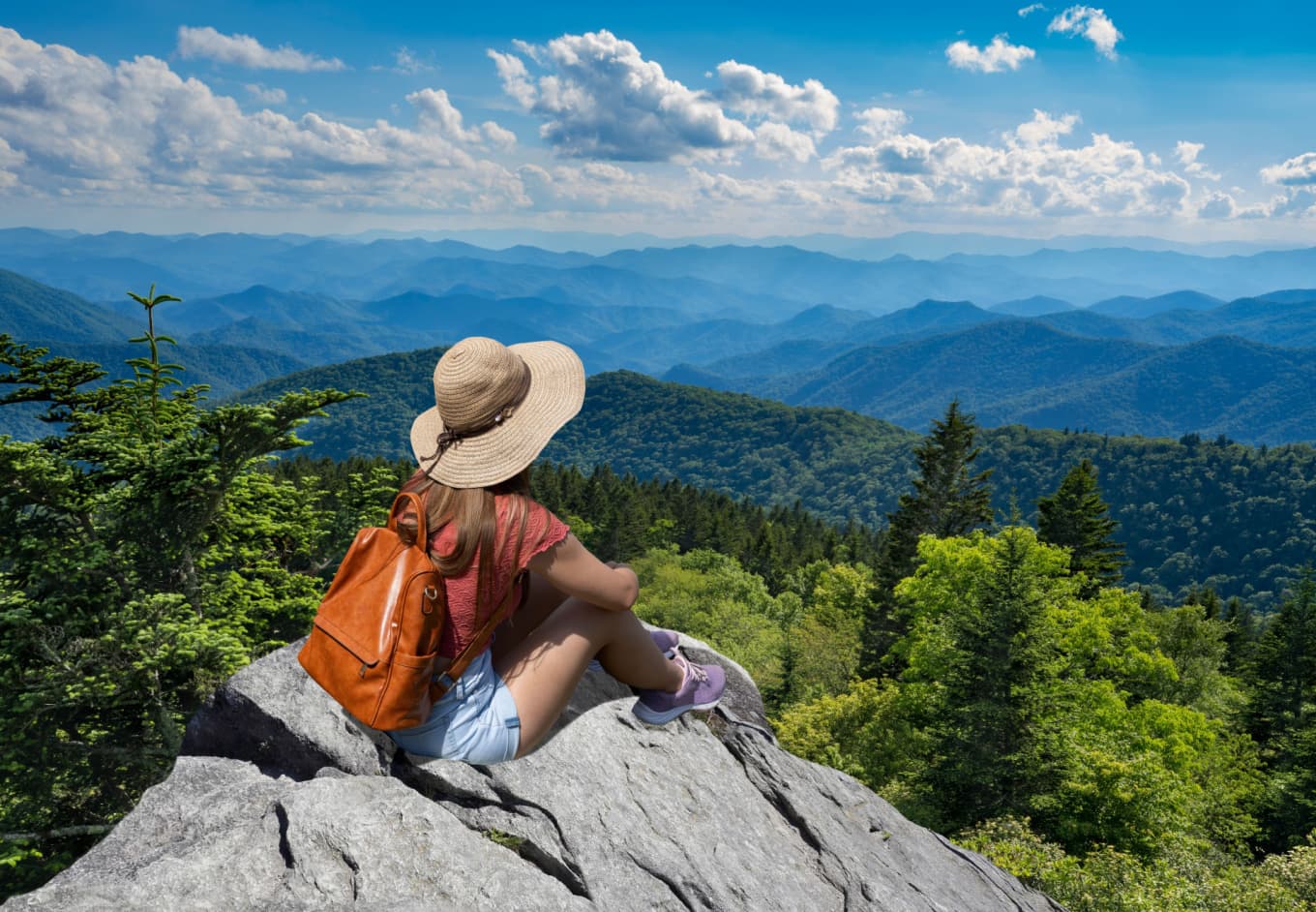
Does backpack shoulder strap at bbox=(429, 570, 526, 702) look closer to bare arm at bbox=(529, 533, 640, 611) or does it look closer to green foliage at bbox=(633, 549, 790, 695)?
bare arm at bbox=(529, 533, 640, 611)

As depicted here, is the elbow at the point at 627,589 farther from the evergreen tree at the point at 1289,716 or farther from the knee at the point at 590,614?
the evergreen tree at the point at 1289,716

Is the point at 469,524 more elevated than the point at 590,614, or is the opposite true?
the point at 469,524

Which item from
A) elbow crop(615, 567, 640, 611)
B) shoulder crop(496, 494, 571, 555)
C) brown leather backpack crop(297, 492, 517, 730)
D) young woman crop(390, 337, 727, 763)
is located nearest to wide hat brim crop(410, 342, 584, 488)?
young woman crop(390, 337, 727, 763)

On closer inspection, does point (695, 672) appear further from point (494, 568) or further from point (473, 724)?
point (494, 568)

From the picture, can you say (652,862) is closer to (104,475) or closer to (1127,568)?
(104,475)

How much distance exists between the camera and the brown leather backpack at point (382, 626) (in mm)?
4023

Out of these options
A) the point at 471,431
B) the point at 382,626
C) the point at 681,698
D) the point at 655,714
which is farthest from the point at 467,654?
the point at 681,698

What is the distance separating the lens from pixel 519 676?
500cm

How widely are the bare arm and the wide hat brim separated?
566mm

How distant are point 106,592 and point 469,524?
13.8 meters

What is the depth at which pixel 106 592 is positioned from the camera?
45.7ft

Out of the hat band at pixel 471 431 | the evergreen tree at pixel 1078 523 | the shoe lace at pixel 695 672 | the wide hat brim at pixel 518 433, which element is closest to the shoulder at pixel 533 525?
the wide hat brim at pixel 518 433

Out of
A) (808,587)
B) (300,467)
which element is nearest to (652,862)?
(808,587)

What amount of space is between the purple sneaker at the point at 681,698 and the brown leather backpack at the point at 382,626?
254cm
